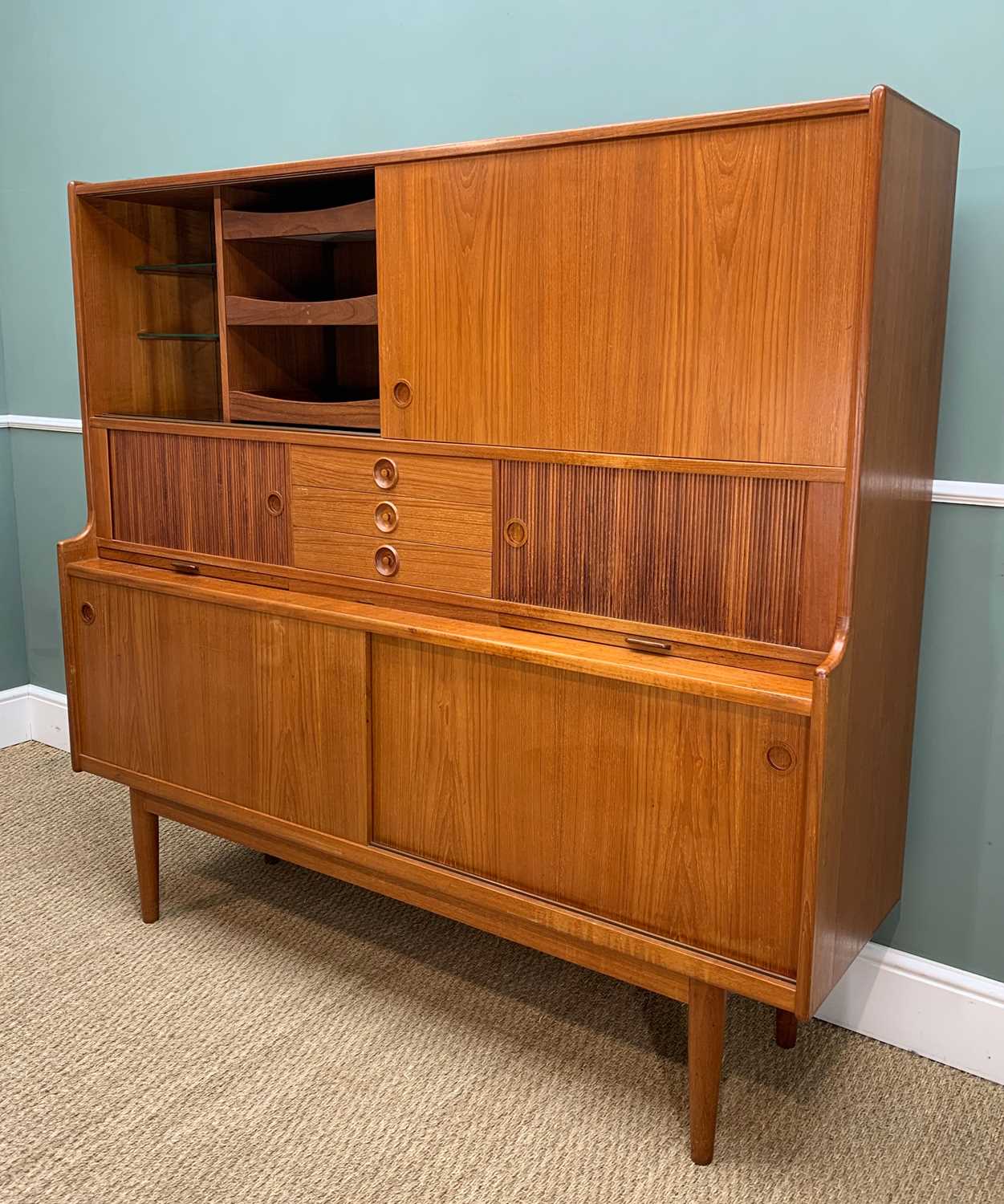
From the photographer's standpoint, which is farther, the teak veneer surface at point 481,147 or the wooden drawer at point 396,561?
the wooden drawer at point 396,561

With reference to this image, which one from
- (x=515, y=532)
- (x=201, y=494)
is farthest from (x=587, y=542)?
(x=201, y=494)

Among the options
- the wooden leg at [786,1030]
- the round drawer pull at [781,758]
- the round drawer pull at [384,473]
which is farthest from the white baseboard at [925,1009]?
the round drawer pull at [384,473]

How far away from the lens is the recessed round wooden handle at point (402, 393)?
1.78 m

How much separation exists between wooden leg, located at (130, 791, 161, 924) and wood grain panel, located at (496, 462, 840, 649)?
101 centimetres

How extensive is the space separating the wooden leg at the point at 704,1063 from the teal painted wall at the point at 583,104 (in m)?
0.49

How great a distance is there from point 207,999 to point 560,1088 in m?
0.69

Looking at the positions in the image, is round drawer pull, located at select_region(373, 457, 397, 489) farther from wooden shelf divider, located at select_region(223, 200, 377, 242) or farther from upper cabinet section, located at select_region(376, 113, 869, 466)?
wooden shelf divider, located at select_region(223, 200, 377, 242)

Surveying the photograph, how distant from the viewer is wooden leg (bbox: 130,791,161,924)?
2311mm

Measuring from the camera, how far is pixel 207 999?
2105mm

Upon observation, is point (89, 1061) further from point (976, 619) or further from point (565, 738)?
point (976, 619)

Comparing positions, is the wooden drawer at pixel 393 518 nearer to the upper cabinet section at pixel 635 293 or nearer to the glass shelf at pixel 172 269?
the upper cabinet section at pixel 635 293

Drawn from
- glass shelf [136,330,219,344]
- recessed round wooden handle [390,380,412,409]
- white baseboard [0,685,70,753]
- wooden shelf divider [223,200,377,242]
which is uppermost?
wooden shelf divider [223,200,377,242]

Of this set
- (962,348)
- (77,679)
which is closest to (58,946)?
(77,679)

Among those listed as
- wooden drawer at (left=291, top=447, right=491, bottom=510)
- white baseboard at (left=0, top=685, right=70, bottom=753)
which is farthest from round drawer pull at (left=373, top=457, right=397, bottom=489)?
white baseboard at (left=0, top=685, right=70, bottom=753)
